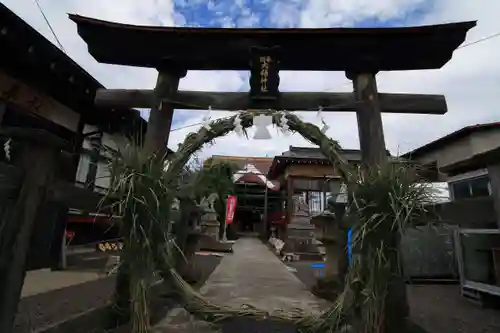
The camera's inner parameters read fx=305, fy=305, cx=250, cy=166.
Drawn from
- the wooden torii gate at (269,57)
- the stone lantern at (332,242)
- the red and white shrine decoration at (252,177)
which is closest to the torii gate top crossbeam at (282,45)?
the wooden torii gate at (269,57)

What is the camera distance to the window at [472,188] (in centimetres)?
499

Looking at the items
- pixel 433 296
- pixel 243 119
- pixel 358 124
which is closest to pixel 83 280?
pixel 243 119

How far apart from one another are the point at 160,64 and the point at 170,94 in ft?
1.55

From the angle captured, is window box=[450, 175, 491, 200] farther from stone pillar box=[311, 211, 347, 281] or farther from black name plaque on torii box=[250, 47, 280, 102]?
black name plaque on torii box=[250, 47, 280, 102]

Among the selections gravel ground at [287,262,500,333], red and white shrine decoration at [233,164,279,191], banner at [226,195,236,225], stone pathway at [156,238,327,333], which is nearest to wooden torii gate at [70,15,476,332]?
stone pathway at [156,238,327,333]

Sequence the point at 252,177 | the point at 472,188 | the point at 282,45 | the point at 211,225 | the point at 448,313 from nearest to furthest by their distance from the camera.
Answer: the point at 282,45 < the point at 448,313 < the point at 472,188 < the point at 211,225 < the point at 252,177

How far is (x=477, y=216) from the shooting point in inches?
84.3

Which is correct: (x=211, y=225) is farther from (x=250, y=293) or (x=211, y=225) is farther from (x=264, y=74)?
(x=264, y=74)

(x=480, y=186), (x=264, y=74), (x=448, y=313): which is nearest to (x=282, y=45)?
(x=264, y=74)

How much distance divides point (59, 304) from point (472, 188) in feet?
21.8

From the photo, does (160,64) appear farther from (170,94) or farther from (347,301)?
(347,301)

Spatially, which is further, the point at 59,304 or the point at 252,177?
the point at 252,177

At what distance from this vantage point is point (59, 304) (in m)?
Result: 3.90

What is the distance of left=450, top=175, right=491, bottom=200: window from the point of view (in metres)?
4.99
